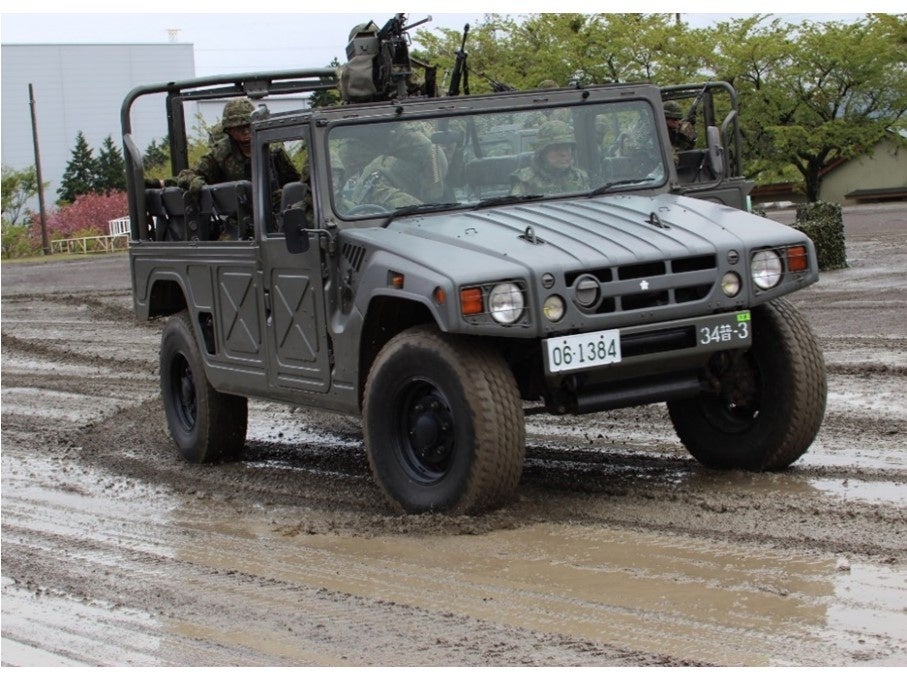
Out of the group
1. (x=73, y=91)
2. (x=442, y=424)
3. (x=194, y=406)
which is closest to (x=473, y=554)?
(x=442, y=424)

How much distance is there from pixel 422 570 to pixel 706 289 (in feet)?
6.28

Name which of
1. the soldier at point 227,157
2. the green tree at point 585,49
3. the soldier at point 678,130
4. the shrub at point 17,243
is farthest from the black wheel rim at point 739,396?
the shrub at point 17,243

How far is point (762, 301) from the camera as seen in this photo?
24.1 feet

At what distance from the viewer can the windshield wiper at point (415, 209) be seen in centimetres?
786

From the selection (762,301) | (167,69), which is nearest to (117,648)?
(762,301)

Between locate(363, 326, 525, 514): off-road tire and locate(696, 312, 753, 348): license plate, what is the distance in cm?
92

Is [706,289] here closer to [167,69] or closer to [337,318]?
[337,318]

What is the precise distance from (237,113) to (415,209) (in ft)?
7.66

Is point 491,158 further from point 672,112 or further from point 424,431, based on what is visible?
point 672,112

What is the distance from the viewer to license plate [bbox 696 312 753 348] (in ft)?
23.7

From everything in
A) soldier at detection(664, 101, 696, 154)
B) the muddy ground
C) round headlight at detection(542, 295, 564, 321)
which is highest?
soldier at detection(664, 101, 696, 154)

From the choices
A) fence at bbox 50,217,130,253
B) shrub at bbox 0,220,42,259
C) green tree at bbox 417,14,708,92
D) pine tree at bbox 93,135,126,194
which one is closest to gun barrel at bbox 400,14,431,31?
green tree at bbox 417,14,708,92

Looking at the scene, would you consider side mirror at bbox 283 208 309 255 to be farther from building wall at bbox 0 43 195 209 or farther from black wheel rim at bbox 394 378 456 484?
building wall at bbox 0 43 195 209

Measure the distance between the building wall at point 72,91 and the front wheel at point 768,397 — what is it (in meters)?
68.5
